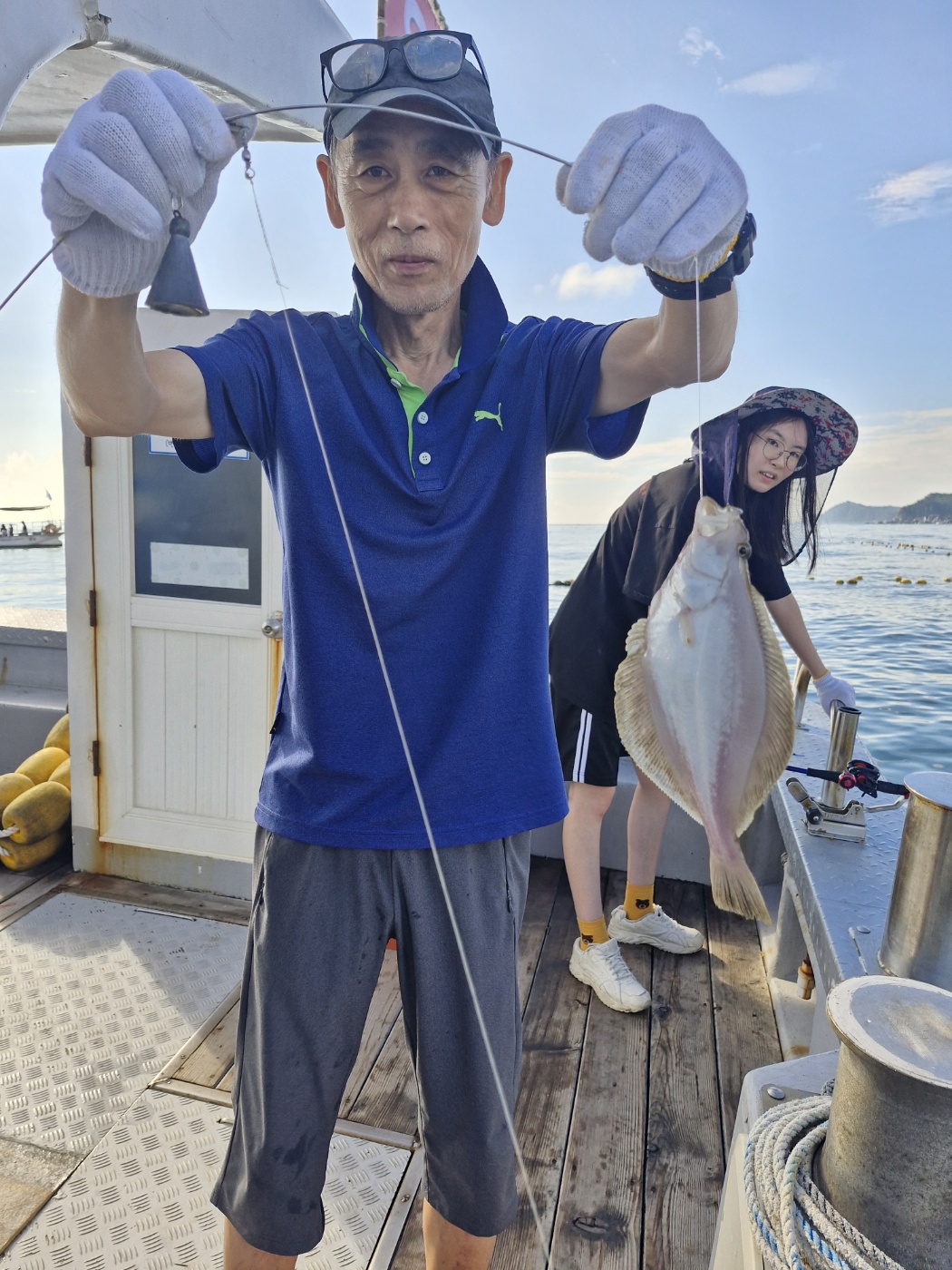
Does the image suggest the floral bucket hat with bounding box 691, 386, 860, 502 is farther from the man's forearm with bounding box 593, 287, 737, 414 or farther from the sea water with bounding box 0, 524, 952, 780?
the sea water with bounding box 0, 524, 952, 780

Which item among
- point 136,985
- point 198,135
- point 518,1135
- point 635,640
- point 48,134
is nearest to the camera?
point 198,135

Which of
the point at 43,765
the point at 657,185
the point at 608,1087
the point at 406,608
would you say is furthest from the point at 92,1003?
the point at 657,185

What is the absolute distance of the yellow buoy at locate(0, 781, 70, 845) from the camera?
11.2ft

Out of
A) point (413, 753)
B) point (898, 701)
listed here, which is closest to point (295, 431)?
point (413, 753)

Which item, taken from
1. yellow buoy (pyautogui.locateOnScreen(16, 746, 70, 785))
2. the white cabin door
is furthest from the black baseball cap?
yellow buoy (pyautogui.locateOnScreen(16, 746, 70, 785))

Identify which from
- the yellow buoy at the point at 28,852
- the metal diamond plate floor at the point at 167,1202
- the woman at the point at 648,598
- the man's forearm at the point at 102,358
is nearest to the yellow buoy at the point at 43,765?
the yellow buoy at the point at 28,852

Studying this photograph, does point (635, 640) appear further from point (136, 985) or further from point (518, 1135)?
point (136, 985)

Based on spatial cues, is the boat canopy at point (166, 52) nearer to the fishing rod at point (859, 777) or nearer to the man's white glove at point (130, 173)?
the man's white glove at point (130, 173)

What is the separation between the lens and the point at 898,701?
13766 mm

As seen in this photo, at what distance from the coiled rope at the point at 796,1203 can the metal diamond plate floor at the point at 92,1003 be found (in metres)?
1.72

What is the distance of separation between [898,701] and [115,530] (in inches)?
538

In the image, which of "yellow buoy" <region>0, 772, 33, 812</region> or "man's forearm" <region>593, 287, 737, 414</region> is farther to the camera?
"yellow buoy" <region>0, 772, 33, 812</region>

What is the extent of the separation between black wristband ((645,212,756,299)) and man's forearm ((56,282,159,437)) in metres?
0.73

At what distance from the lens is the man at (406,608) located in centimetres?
128
